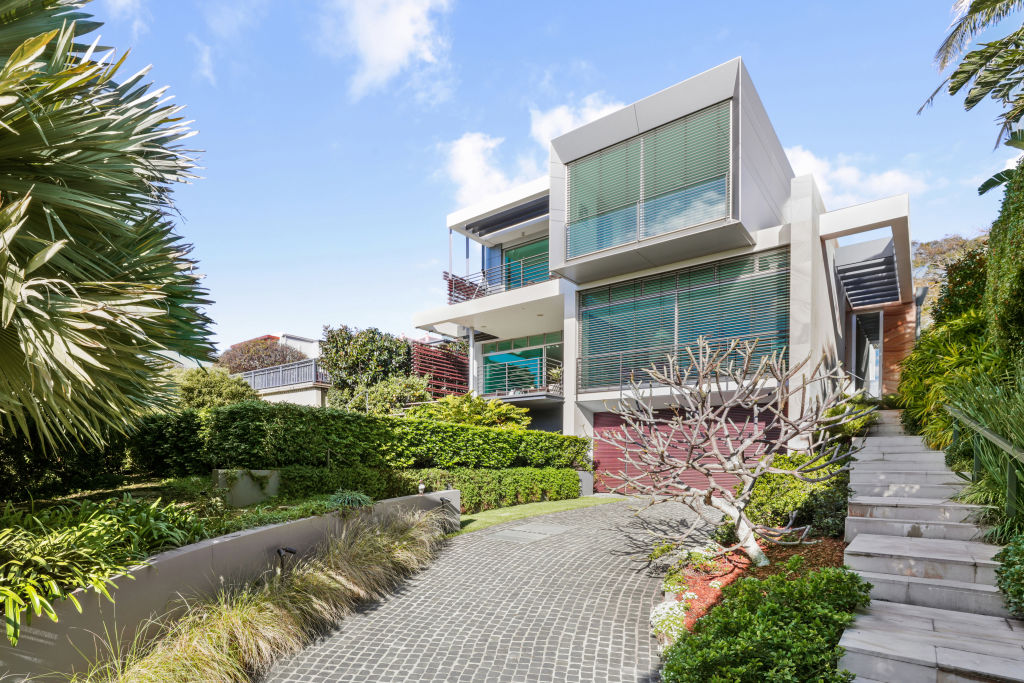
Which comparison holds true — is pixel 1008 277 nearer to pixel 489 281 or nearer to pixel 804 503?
pixel 804 503

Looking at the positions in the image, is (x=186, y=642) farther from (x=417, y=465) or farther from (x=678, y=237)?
(x=678, y=237)

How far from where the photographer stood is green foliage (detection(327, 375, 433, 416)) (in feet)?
59.9

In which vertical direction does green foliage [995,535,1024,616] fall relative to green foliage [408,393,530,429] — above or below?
below

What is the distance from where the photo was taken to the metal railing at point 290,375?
22.1 meters

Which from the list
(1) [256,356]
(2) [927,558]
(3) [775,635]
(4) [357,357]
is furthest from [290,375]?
(2) [927,558]

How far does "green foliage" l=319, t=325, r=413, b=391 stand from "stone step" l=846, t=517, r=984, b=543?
54.3 ft

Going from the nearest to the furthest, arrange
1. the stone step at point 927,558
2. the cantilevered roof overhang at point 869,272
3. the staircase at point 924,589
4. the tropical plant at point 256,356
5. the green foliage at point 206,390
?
the staircase at point 924,589, the stone step at point 927,558, the cantilevered roof overhang at point 869,272, the green foliage at point 206,390, the tropical plant at point 256,356

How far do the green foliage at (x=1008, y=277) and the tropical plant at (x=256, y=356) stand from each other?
32.7 m

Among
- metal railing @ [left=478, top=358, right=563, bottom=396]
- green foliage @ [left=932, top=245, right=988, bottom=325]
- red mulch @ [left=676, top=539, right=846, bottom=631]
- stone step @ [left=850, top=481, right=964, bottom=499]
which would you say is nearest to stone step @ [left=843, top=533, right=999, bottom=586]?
red mulch @ [left=676, top=539, right=846, bottom=631]

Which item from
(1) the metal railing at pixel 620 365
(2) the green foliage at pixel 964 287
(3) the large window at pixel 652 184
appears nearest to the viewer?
(2) the green foliage at pixel 964 287

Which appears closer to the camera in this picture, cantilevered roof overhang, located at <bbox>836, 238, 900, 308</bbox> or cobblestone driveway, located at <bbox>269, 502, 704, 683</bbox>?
cobblestone driveway, located at <bbox>269, 502, 704, 683</bbox>

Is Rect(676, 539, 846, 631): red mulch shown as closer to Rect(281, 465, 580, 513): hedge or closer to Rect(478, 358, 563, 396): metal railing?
Rect(281, 465, 580, 513): hedge

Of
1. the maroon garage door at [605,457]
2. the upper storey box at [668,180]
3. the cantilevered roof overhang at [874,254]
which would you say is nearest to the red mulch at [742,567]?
the upper storey box at [668,180]

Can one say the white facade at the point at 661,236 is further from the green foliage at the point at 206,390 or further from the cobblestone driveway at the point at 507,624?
the green foliage at the point at 206,390
